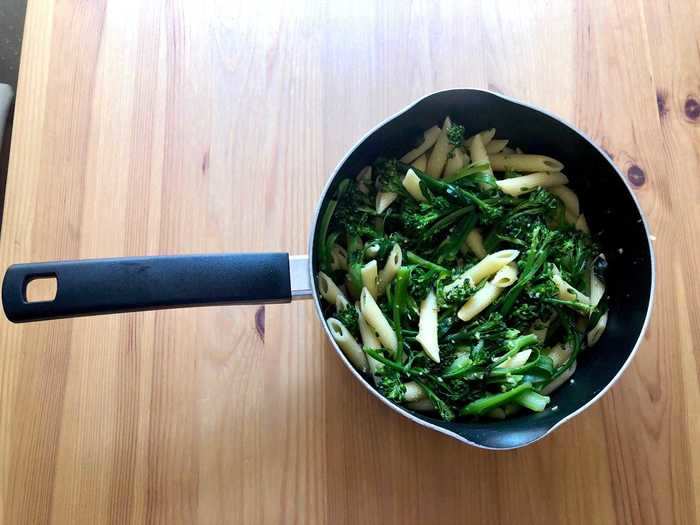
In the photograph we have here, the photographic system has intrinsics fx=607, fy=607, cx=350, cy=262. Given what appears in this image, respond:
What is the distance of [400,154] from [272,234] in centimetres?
21

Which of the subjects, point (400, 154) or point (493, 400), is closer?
point (493, 400)

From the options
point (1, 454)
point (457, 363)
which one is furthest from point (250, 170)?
point (1, 454)

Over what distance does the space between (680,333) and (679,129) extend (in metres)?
0.30

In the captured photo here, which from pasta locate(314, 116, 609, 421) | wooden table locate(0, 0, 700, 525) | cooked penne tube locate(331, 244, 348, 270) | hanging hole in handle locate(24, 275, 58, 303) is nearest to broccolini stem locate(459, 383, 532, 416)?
pasta locate(314, 116, 609, 421)


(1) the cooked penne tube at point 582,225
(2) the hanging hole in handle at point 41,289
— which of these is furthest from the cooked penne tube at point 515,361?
(2) the hanging hole in handle at point 41,289

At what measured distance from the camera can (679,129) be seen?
89cm

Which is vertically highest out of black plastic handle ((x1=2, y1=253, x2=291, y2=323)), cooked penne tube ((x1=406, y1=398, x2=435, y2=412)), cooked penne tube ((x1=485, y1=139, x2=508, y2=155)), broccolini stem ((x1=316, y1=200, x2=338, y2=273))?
cooked penne tube ((x1=485, y1=139, x2=508, y2=155))

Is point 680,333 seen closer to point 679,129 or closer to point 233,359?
point 679,129

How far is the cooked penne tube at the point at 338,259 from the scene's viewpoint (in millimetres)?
771

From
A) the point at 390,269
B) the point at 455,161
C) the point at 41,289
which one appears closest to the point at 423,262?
the point at 390,269

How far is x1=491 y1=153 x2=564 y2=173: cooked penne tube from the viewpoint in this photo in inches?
31.1

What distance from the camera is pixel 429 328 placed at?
28.1 inches

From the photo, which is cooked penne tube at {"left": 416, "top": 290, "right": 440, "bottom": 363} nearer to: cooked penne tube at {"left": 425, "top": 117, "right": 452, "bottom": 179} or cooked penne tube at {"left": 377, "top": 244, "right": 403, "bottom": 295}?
cooked penne tube at {"left": 377, "top": 244, "right": 403, "bottom": 295}

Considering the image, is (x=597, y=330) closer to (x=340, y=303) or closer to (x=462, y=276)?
(x=462, y=276)
